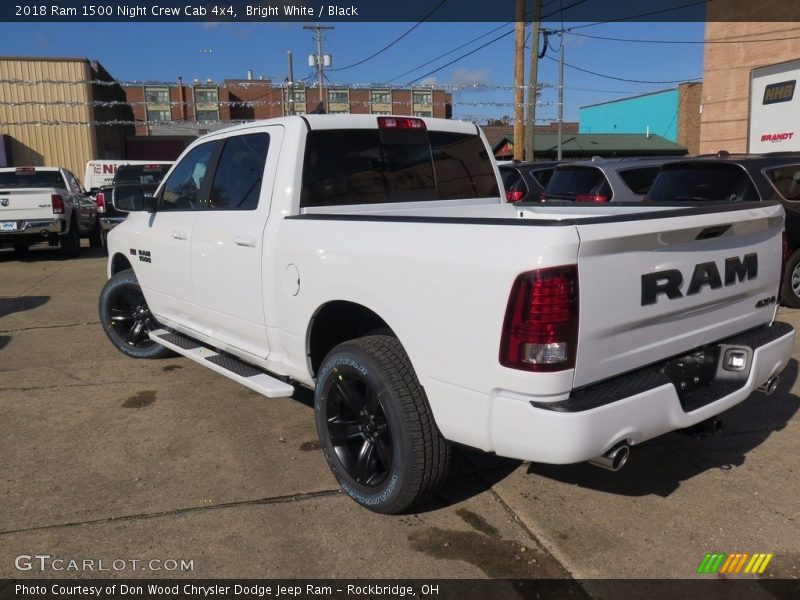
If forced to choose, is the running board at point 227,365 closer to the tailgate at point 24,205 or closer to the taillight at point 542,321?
the taillight at point 542,321

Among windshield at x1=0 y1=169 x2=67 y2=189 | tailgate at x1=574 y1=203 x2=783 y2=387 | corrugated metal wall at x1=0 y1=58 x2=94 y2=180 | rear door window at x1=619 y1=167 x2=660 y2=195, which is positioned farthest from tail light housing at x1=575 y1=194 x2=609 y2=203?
corrugated metal wall at x1=0 y1=58 x2=94 y2=180

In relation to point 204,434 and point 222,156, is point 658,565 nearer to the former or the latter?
point 204,434

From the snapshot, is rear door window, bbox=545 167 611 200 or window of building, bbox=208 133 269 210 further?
rear door window, bbox=545 167 611 200

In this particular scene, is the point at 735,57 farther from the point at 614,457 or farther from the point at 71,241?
the point at 614,457

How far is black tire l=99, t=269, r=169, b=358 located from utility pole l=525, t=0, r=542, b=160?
50.9ft

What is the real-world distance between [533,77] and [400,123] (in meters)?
17.0

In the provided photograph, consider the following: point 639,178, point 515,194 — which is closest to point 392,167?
point 639,178

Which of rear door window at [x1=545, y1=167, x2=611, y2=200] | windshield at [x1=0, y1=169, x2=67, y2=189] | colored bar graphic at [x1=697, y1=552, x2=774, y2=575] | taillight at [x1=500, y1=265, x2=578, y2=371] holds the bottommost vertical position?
colored bar graphic at [x1=697, y1=552, x2=774, y2=575]

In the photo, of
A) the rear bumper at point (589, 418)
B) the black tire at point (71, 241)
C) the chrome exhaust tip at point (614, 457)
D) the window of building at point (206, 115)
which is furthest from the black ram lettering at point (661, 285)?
the window of building at point (206, 115)

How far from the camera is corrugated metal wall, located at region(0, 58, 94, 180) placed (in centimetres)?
2727

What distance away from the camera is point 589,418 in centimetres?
246

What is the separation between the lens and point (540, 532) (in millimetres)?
3111

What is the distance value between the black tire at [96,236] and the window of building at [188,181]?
12.9 meters

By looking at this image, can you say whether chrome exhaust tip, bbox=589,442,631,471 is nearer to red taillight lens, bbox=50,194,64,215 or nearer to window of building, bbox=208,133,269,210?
window of building, bbox=208,133,269,210
